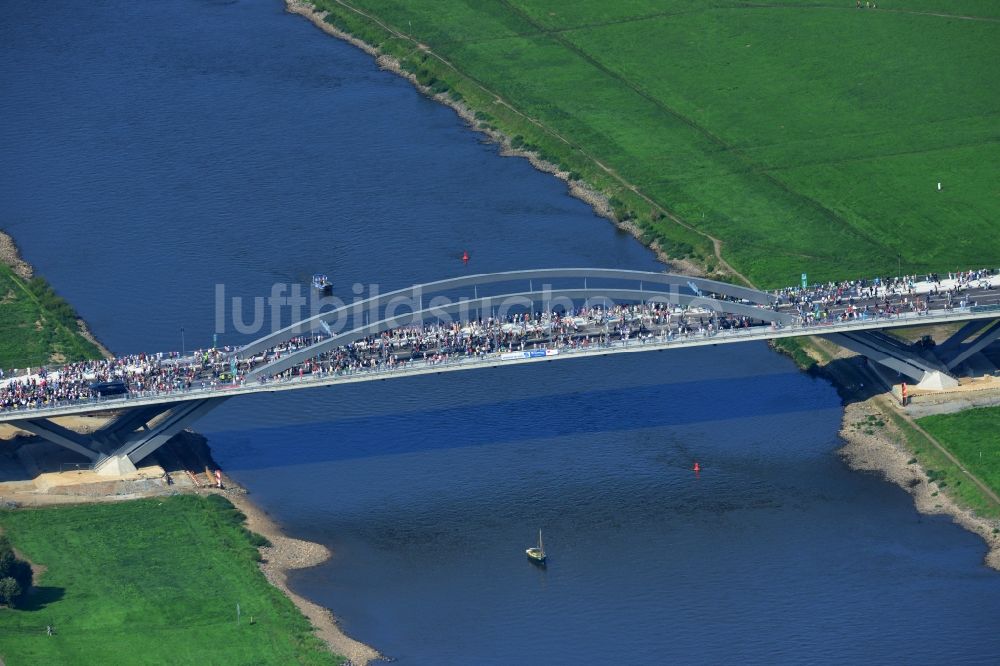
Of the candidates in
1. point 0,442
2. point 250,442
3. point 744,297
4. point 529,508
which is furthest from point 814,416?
point 0,442

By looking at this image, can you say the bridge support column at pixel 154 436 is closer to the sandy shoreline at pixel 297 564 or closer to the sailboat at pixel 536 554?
the sandy shoreline at pixel 297 564

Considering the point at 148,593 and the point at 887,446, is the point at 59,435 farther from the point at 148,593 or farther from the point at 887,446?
the point at 887,446

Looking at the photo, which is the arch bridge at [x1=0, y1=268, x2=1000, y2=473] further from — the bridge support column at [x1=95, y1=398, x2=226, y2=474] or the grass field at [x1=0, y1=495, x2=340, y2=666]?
the grass field at [x1=0, y1=495, x2=340, y2=666]

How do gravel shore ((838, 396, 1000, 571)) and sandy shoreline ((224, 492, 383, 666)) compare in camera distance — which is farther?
gravel shore ((838, 396, 1000, 571))

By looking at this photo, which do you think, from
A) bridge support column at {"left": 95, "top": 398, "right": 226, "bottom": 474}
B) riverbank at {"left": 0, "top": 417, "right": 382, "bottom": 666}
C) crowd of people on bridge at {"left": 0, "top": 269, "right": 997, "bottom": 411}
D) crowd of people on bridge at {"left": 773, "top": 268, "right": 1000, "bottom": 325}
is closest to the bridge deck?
crowd of people on bridge at {"left": 0, "top": 269, "right": 997, "bottom": 411}

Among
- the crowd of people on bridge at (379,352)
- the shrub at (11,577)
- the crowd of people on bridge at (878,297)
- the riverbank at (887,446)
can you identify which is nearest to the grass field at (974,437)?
the riverbank at (887,446)
